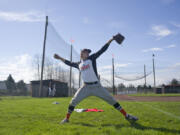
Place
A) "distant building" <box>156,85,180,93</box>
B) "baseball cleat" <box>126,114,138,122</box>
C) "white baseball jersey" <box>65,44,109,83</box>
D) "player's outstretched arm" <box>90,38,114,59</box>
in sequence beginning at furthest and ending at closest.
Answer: "distant building" <box>156,85,180,93</box>, "player's outstretched arm" <box>90,38,114,59</box>, "white baseball jersey" <box>65,44,109,83</box>, "baseball cleat" <box>126,114,138,122</box>

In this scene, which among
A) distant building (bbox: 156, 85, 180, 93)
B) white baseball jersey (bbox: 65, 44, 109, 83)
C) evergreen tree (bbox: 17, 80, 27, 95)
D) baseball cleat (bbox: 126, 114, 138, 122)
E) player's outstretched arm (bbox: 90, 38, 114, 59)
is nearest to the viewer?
baseball cleat (bbox: 126, 114, 138, 122)

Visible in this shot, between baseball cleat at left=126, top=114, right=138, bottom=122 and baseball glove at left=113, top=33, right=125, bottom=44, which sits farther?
baseball glove at left=113, top=33, right=125, bottom=44

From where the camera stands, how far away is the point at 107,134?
149 inches

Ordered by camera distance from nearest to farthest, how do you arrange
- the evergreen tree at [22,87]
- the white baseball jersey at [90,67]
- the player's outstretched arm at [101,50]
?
the white baseball jersey at [90,67]
the player's outstretched arm at [101,50]
the evergreen tree at [22,87]

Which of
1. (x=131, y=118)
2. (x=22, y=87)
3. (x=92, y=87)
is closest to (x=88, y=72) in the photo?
(x=92, y=87)

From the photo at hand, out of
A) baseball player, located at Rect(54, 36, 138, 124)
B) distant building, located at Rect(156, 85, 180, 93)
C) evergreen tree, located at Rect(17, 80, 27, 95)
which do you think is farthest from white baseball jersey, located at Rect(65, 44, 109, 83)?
evergreen tree, located at Rect(17, 80, 27, 95)

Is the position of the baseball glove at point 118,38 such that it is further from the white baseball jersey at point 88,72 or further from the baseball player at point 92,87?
the white baseball jersey at point 88,72

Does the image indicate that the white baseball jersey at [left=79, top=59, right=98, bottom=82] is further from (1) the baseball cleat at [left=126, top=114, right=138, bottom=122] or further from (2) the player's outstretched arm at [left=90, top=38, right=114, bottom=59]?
(1) the baseball cleat at [left=126, top=114, right=138, bottom=122]

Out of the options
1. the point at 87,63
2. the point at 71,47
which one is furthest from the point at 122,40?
the point at 71,47

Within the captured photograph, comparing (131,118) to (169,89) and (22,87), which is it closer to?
(169,89)

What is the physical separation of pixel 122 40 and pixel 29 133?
11.7 feet

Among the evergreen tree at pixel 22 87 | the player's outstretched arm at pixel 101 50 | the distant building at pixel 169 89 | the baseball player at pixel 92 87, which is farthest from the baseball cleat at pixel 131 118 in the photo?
the evergreen tree at pixel 22 87

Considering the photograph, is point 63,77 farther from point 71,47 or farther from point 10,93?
point 71,47

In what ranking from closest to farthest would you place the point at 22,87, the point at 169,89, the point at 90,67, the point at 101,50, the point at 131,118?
1. the point at 131,118
2. the point at 90,67
3. the point at 101,50
4. the point at 169,89
5. the point at 22,87
